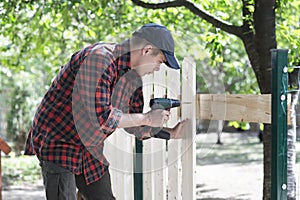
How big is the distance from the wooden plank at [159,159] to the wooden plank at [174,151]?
0.08m

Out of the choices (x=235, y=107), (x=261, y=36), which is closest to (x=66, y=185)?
(x=235, y=107)

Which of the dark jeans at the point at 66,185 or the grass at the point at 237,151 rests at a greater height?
the dark jeans at the point at 66,185

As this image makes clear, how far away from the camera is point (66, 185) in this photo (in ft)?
9.82

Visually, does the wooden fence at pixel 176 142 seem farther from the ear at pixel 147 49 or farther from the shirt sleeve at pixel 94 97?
the shirt sleeve at pixel 94 97

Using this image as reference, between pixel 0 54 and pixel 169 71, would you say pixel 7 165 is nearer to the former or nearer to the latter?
pixel 0 54

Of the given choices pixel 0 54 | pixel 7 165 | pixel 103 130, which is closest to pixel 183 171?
pixel 103 130

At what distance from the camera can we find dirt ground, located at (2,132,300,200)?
6.54m

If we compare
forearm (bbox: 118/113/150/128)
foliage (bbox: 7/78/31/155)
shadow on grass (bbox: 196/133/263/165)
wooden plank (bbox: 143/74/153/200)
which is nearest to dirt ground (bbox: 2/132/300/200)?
shadow on grass (bbox: 196/133/263/165)

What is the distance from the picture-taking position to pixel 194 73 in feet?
11.3

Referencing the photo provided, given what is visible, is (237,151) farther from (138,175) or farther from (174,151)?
(174,151)

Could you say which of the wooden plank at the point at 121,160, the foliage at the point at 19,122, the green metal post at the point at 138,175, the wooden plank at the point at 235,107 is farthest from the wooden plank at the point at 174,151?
the foliage at the point at 19,122

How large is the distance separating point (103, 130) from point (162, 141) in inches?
41.0

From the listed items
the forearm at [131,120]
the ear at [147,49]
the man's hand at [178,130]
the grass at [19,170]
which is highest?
the ear at [147,49]

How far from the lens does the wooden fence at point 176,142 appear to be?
10.4ft
